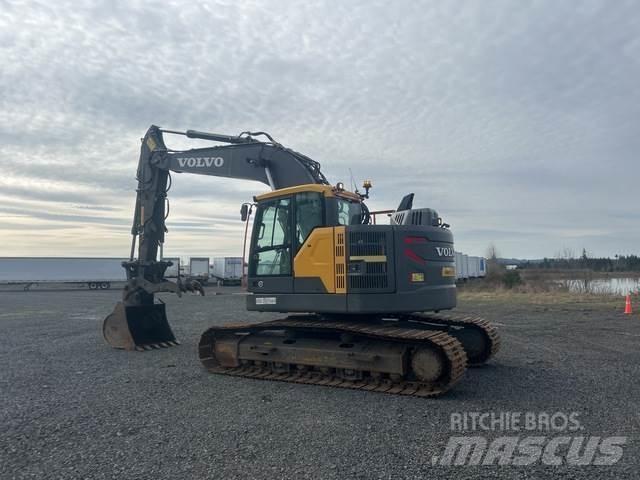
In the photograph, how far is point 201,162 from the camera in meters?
11.4

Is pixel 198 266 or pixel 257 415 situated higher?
pixel 198 266

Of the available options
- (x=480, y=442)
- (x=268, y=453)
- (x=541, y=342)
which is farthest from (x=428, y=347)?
(x=541, y=342)

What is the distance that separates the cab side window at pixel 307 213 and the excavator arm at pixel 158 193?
4.93 feet

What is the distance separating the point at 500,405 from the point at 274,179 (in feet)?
19.7

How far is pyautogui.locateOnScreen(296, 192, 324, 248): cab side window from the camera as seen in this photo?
8702 mm

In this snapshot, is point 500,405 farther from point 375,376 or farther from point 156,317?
point 156,317

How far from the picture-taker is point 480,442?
550 centimetres

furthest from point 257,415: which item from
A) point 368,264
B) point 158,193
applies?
point 158,193

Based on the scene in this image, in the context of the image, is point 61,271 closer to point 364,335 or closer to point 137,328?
point 137,328

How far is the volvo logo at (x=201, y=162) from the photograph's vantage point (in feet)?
36.3

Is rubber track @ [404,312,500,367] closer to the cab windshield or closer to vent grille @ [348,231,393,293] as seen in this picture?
vent grille @ [348,231,393,293]

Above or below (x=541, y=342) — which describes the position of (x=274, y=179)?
above

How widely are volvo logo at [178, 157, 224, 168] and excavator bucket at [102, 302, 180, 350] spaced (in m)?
3.43

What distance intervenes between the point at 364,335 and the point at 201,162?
5.73m
